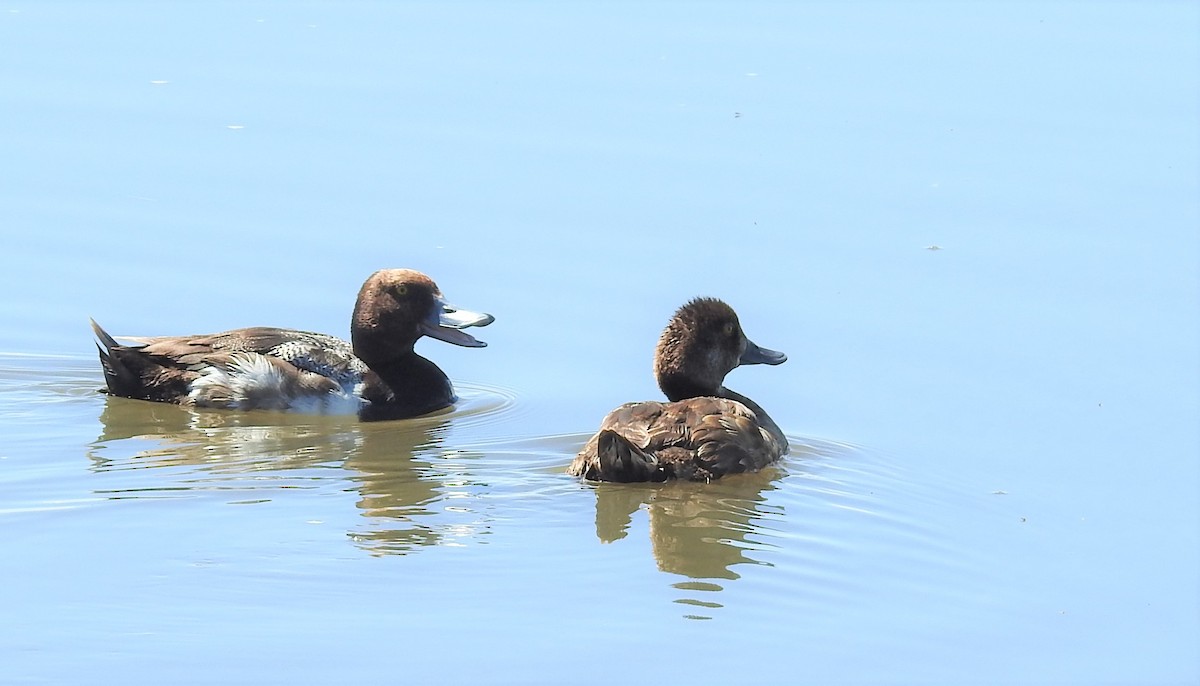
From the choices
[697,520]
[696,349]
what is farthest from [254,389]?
[697,520]

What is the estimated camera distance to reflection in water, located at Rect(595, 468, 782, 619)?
31.1ft

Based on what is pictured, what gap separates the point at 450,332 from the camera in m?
13.4

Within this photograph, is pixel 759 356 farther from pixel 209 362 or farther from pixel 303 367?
pixel 209 362

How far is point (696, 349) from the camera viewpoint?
11.9m

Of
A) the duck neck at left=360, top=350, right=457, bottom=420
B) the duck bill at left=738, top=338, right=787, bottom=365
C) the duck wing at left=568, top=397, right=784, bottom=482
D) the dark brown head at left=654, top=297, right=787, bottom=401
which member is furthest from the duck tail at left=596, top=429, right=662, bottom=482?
the duck neck at left=360, top=350, right=457, bottom=420

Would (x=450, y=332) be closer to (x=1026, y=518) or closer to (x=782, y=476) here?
(x=782, y=476)

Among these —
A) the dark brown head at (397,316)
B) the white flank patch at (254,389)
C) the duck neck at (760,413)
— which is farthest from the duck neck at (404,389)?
the duck neck at (760,413)

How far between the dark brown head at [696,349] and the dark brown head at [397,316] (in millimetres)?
1700

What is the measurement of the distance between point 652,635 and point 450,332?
5.30 meters

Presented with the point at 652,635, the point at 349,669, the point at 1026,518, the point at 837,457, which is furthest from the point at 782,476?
the point at 349,669

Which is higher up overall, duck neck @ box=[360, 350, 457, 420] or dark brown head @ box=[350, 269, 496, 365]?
dark brown head @ box=[350, 269, 496, 365]

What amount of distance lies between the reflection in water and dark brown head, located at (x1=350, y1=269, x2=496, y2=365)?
280 cm

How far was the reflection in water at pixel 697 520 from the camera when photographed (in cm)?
949

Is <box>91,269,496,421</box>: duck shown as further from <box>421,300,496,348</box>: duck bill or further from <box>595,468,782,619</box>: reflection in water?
<box>595,468,782,619</box>: reflection in water
